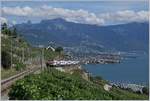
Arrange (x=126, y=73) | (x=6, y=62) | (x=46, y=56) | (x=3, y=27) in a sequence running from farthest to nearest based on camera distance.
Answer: (x=126, y=73) → (x=46, y=56) → (x=3, y=27) → (x=6, y=62)

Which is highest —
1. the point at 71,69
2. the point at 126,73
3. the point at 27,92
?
the point at 27,92

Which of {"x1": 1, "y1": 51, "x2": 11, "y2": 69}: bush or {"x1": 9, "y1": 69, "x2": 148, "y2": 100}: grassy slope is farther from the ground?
{"x1": 9, "y1": 69, "x2": 148, "y2": 100}: grassy slope

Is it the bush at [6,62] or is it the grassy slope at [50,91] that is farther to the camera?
the bush at [6,62]

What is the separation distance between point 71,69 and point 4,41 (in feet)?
47.2

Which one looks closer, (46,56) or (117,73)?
(46,56)

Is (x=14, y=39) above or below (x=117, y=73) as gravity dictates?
above

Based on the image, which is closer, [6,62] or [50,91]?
[50,91]

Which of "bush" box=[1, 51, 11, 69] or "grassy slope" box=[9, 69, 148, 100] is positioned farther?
"bush" box=[1, 51, 11, 69]

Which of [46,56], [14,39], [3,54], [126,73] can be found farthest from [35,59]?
[126,73]

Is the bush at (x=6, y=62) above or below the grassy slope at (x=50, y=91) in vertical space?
below

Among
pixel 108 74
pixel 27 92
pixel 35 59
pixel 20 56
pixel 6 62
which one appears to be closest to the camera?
pixel 27 92

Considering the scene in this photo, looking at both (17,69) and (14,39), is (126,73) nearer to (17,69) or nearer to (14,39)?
(14,39)

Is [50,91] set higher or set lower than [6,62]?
higher

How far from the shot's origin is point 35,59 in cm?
10669
